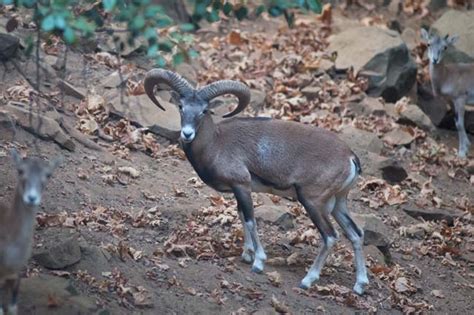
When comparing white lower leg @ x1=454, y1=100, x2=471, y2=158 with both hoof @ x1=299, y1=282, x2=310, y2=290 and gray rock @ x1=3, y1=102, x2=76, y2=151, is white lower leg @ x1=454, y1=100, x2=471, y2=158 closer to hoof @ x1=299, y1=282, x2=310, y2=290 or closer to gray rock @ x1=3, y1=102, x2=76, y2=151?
hoof @ x1=299, y1=282, x2=310, y2=290

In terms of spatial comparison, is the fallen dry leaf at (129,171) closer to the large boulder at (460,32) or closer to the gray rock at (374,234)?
the gray rock at (374,234)

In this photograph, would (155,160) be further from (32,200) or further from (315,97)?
(32,200)

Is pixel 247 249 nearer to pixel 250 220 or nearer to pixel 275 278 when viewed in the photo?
pixel 250 220

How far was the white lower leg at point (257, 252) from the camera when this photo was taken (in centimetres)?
1087

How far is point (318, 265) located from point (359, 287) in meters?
0.56

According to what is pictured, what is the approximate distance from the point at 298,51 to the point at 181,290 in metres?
8.92

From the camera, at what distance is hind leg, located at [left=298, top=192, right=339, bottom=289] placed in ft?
35.7

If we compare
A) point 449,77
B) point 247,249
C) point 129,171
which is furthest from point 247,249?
point 449,77

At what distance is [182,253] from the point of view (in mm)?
10812

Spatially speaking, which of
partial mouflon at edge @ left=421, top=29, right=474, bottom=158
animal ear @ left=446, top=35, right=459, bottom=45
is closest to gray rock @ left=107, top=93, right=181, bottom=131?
partial mouflon at edge @ left=421, top=29, right=474, bottom=158

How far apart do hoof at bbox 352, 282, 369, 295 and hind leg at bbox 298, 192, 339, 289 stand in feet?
1.51

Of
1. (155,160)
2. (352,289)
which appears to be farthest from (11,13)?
(352,289)

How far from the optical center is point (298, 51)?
18.2 m

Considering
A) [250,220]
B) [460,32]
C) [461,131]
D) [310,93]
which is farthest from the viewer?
[460,32]
